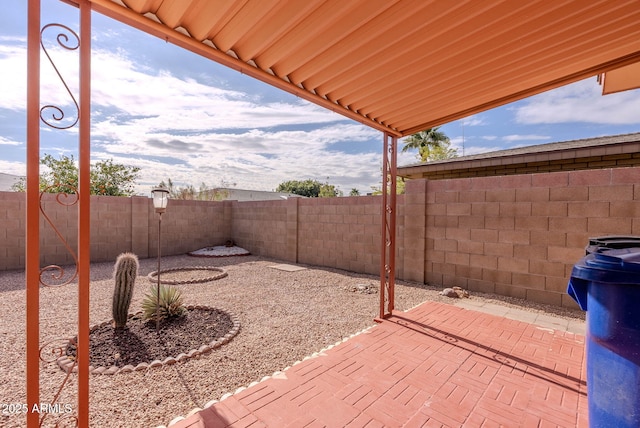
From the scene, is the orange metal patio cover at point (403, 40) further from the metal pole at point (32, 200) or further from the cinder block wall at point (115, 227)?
the cinder block wall at point (115, 227)

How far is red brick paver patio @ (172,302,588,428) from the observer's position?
2262 mm

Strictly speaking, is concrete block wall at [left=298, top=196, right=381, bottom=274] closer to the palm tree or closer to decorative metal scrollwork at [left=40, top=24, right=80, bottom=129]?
decorative metal scrollwork at [left=40, top=24, right=80, bottom=129]

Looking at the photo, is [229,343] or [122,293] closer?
[229,343]

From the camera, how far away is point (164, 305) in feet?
14.5

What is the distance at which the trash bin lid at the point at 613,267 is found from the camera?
1.64 metres

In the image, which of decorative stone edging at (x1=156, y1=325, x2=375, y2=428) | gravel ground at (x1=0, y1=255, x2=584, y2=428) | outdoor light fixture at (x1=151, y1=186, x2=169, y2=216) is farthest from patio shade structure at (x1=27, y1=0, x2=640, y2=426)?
outdoor light fixture at (x1=151, y1=186, x2=169, y2=216)

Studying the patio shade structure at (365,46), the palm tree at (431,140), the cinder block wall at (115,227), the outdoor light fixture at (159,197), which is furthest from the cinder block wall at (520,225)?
the palm tree at (431,140)

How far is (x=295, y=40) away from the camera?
2.21 meters

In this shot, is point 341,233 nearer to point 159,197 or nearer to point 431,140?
point 159,197

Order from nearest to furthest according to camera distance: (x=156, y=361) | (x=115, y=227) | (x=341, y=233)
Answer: (x=156, y=361)
(x=341, y=233)
(x=115, y=227)

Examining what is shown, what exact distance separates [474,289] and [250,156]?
25.7m

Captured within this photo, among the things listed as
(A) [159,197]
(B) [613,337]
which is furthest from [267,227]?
(B) [613,337]

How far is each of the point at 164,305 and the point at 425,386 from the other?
3823 mm

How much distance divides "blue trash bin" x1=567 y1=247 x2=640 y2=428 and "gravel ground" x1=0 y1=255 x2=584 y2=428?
8.65 feet
